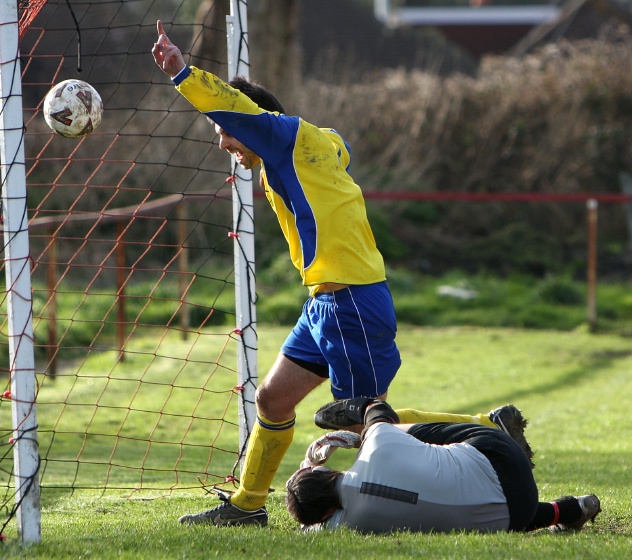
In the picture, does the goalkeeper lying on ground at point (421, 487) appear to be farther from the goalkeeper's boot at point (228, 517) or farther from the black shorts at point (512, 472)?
the goalkeeper's boot at point (228, 517)

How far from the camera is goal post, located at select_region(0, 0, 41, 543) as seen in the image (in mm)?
3854

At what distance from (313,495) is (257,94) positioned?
5.99 feet

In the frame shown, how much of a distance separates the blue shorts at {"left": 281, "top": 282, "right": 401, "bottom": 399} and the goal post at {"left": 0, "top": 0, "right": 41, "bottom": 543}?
1.25m

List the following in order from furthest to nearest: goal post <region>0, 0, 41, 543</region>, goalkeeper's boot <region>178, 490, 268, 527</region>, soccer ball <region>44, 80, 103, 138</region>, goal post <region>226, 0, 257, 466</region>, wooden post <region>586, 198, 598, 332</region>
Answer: wooden post <region>586, 198, 598, 332</region> → goal post <region>226, 0, 257, 466</region> → soccer ball <region>44, 80, 103, 138</region> → goalkeeper's boot <region>178, 490, 268, 527</region> → goal post <region>0, 0, 41, 543</region>

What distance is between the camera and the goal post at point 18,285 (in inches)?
152

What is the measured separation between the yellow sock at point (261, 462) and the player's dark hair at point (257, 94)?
1.45 m

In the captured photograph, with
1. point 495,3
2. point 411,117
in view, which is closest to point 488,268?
point 411,117

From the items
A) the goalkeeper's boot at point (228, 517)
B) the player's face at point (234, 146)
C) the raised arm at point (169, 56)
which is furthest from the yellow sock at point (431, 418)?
the raised arm at point (169, 56)

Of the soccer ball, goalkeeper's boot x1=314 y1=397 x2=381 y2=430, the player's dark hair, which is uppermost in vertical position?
the player's dark hair

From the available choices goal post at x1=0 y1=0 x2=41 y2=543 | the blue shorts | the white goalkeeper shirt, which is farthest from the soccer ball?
the white goalkeeper shirt

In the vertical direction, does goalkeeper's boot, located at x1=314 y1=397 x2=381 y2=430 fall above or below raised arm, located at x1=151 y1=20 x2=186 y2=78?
below

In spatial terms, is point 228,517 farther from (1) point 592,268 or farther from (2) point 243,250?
(1) point 592,268

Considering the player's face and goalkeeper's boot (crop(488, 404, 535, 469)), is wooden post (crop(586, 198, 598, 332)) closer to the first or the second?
goalkeeper's boot (crop(488, 404, 535, 469))

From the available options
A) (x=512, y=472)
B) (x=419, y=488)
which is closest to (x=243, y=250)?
(x=419, y=488)
